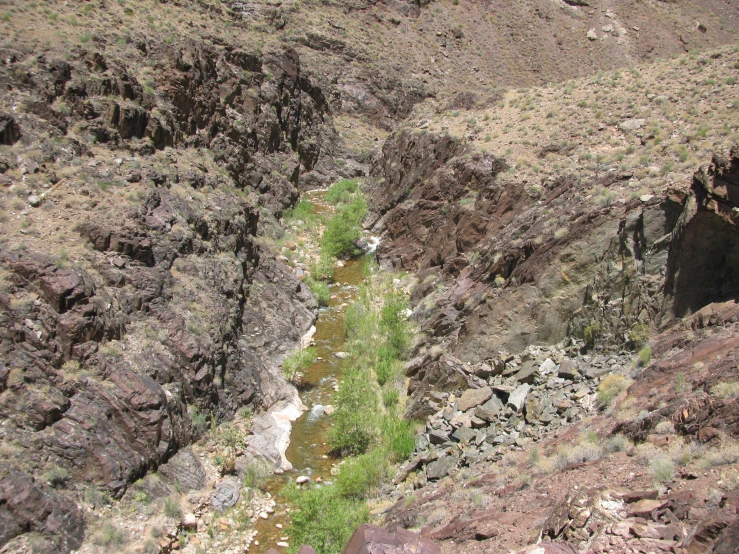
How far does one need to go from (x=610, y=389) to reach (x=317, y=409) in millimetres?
9525

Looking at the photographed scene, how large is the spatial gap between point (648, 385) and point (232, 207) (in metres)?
17.8

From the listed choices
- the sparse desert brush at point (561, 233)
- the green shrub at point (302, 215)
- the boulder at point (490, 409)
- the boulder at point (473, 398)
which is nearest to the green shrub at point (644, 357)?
the boulder at point (490, 409)

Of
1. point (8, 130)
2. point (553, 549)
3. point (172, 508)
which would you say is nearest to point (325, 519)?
Result: point (172, 508)

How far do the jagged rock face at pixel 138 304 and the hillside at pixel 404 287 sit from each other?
0.07m

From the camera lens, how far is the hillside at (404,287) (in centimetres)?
906

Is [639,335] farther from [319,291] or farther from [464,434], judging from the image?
[319,291]

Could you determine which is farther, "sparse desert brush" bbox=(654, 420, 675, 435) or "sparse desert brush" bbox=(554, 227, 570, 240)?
"sparse desert brush" bbox=(554, 227, 570, 240)

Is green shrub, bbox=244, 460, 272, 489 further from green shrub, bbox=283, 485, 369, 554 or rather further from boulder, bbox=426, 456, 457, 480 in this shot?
boulder, bbox=426, 456, 457, 480

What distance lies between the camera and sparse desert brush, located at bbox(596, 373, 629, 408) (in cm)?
1062

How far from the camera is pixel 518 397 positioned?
13008 millimetres

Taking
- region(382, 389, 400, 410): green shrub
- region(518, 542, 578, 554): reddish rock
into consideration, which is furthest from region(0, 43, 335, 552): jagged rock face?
region(518, 542, 578, 554): reddish rock

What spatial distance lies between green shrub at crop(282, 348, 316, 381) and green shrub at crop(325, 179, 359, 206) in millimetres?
18139

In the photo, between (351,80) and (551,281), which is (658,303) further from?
(351,80)

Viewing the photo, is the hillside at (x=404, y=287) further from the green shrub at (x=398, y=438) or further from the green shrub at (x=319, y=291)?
the green shrub at (x=319, y=291)
